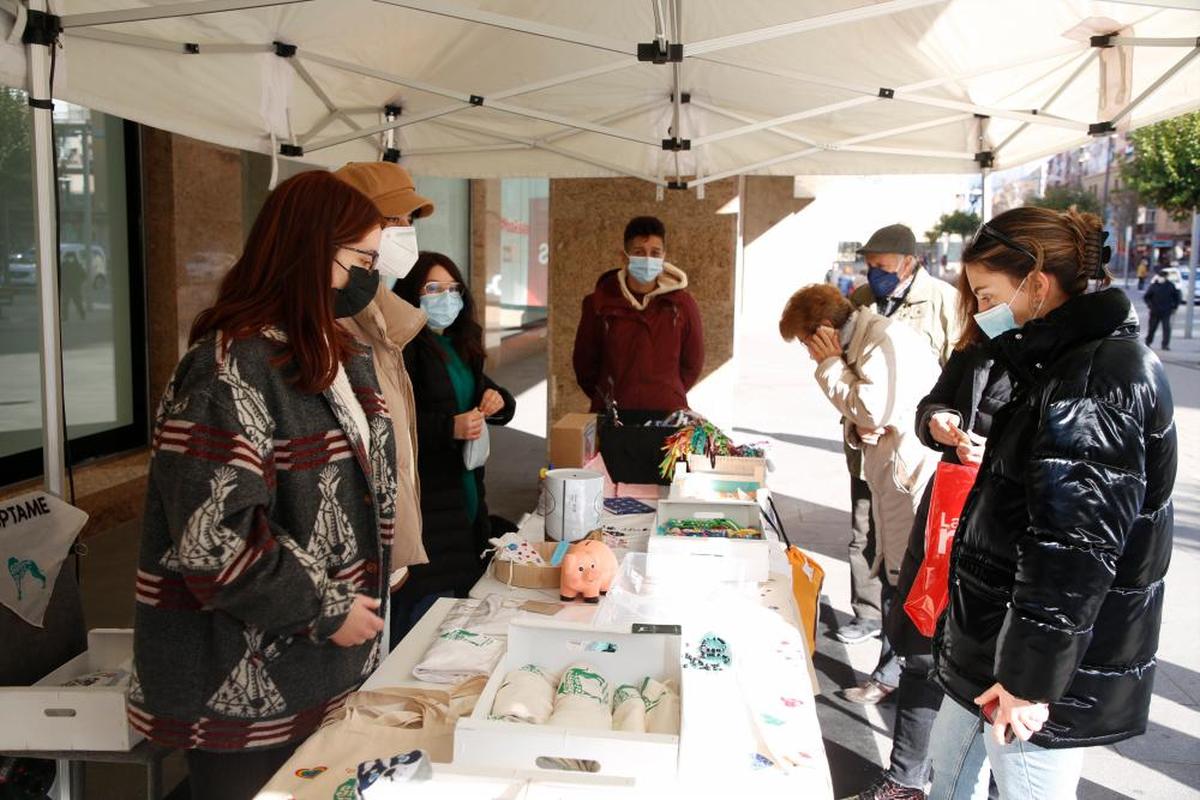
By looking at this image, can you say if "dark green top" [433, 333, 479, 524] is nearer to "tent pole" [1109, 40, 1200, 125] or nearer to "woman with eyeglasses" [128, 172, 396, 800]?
"woman with eyeglasses" [128, 172, 396, 800]

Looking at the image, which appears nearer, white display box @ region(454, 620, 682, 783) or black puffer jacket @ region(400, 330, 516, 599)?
white display box @ region(454, 620, 682, 783)

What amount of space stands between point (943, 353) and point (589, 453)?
188cm

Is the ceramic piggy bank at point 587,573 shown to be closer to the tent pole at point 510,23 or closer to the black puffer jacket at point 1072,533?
the black puffer jacket at point 1072,533

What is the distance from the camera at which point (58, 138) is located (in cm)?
645

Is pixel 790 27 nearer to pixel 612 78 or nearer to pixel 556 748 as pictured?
pixel 612 78

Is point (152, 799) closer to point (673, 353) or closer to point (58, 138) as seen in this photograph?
point (673, 353)

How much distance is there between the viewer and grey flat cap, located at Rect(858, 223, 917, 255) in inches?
185

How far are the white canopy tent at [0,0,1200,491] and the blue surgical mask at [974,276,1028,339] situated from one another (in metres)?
1.32

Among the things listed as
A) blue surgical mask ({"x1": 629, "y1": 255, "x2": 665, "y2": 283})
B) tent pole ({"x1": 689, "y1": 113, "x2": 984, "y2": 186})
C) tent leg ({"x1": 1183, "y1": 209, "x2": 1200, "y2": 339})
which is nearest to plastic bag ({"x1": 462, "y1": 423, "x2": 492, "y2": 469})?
blue surgical mask ({"x1": 629, "y1": 255, "x2": 665, "y2": 283})

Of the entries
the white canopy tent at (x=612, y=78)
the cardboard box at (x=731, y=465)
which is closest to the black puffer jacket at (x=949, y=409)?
the cardboard box at (x=731, y=465)

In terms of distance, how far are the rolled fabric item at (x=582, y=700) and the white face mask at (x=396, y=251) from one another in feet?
4.44

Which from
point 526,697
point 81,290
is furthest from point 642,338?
point 81,290

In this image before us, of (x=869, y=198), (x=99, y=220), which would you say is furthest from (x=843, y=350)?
(x=869, y=198)

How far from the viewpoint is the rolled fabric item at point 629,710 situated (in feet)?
5.69
